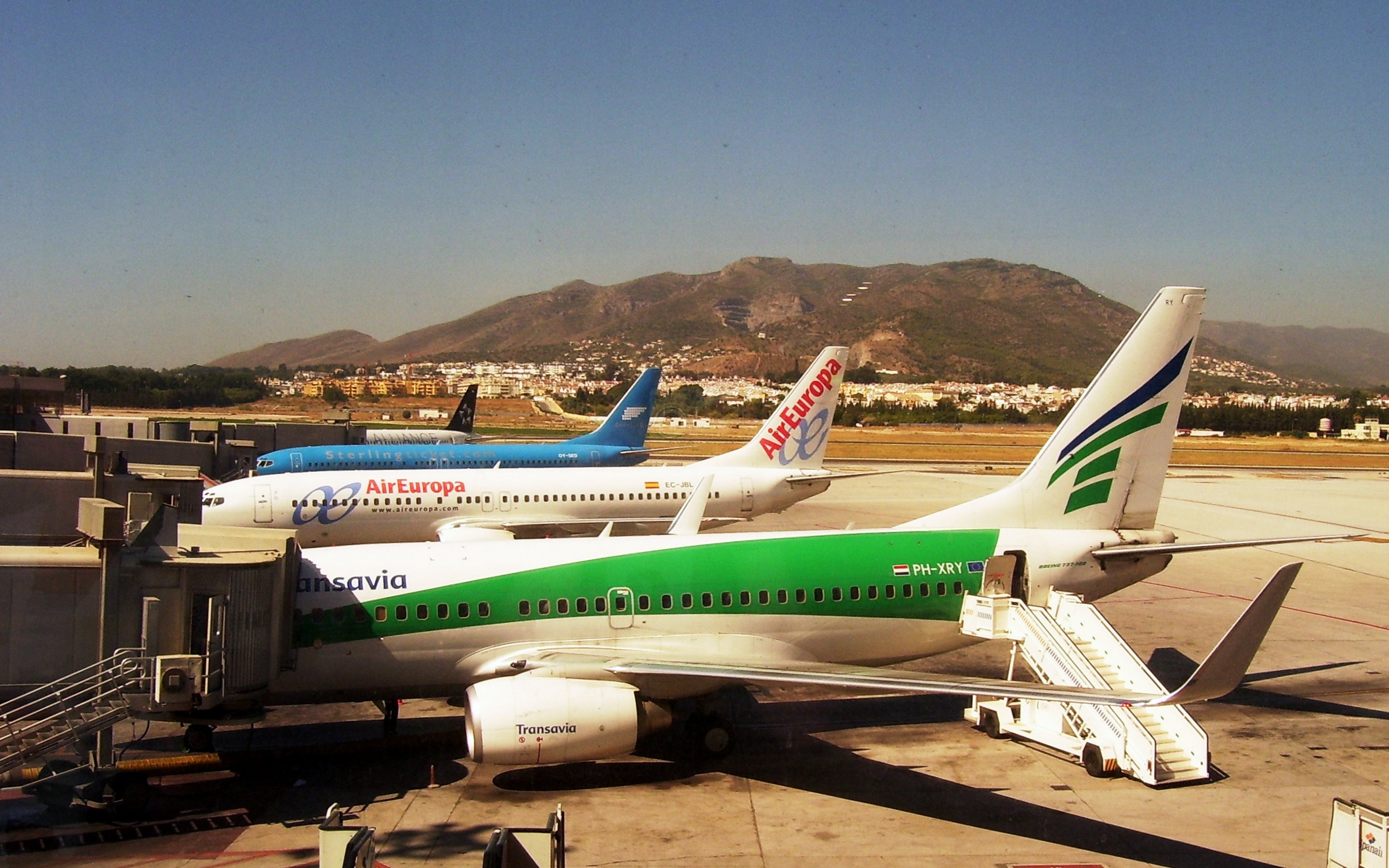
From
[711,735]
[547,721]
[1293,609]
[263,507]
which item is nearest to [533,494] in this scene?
[263,507]

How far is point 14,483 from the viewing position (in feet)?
69.6

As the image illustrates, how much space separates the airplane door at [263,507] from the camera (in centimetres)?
2975

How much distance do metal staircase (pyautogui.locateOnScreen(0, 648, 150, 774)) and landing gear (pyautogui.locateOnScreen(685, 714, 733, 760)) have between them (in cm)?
810

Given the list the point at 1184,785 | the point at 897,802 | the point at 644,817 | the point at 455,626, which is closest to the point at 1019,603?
the point at 1184,785

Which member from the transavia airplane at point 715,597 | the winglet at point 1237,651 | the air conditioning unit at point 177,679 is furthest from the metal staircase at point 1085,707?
the air conditioning unit at point 177,679

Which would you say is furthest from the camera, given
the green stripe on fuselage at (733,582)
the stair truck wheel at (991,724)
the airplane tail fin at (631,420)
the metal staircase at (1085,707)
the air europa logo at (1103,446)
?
the airplane tail fin at (631,420)

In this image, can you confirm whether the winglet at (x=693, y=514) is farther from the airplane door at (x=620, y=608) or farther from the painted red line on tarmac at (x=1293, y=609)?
the painted red line on tarmac at (x=1293, y=609)

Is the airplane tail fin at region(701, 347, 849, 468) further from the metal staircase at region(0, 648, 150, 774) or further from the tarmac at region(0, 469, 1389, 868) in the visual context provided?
the metal staircase at region(0, 648, 150, 774)

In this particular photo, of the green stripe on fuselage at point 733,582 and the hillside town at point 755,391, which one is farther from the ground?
the hillside town at point 755,391

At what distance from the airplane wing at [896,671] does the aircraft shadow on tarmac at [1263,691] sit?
6967mm

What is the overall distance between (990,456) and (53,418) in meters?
70.5

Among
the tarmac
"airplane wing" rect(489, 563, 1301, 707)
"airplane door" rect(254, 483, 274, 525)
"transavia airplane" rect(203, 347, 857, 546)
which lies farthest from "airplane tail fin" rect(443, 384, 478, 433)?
"airplane wing" rect(489, 563, 1301, 707)

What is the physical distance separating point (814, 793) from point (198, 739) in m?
9.90

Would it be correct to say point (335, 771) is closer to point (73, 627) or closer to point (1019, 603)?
point (73, 627)
